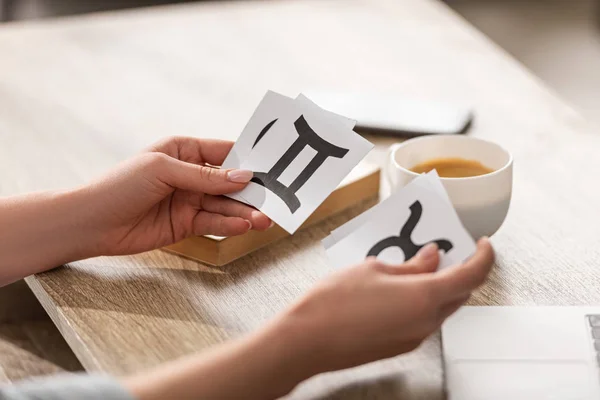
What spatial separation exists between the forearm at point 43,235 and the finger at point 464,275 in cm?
48

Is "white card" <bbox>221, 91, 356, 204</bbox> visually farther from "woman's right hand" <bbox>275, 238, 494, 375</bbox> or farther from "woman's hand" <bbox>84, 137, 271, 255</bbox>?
"woman's right hand" <bbox>275, 238, 494, 375</bbox>

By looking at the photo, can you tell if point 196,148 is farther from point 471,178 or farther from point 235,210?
point 471,178

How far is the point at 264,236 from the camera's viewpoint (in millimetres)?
1142

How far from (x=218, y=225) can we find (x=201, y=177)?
0.07 m

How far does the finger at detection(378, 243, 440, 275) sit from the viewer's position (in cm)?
89

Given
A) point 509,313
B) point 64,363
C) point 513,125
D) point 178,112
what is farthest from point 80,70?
point 509,313

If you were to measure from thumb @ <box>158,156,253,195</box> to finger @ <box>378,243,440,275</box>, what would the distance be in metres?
0.27

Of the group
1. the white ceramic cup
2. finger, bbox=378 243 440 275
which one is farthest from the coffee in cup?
finger, bbox=378 243 440 275

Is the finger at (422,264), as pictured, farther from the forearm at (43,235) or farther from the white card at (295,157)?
the forearm at (43,235)

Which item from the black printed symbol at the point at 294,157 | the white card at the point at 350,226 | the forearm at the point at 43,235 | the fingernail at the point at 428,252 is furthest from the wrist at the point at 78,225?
the fingernail at the point at 428,252

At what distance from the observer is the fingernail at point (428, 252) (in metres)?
0.90

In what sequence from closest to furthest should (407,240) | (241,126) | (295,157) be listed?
(407,240)
(295,157)
(241,126)

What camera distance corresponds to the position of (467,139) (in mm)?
1136

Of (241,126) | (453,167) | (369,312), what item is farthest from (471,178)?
(241,126)
